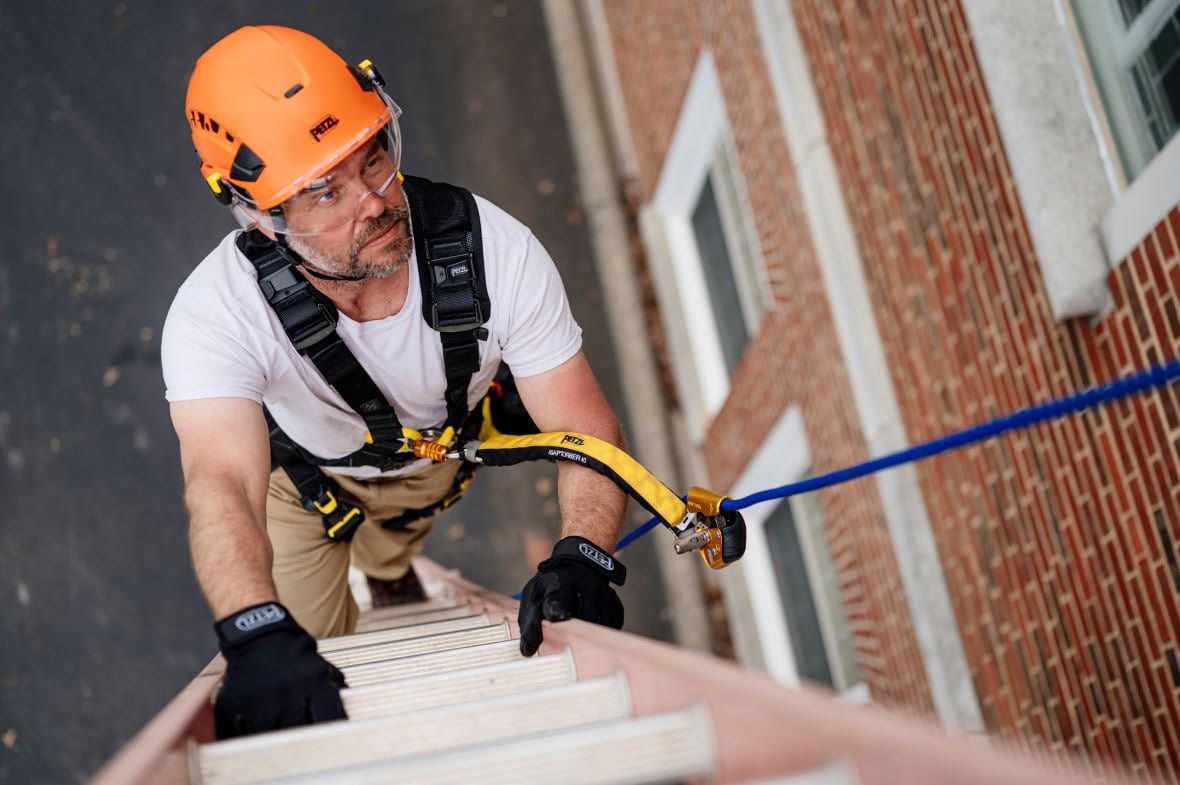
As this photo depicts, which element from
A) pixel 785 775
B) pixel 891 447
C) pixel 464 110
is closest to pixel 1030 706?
pixel 891 447

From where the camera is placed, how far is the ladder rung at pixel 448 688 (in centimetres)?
203

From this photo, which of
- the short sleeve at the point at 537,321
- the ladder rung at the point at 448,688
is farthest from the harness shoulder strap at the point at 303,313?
the ladder rung at the point at 448,688

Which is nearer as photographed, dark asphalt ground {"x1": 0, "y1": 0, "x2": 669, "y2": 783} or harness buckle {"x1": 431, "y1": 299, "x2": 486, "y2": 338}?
harness buckle {"x1": 431, "y1": 299, "x2": 486, "y2": 338}

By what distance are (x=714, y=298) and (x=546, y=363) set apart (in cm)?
485

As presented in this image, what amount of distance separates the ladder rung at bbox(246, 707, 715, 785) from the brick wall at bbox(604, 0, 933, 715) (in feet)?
10.9

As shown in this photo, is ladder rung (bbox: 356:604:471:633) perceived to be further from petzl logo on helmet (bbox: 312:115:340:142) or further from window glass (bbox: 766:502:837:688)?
window glass (bbox: 766:502:837:688)

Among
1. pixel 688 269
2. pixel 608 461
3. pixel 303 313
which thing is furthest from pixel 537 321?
pixel 688 269

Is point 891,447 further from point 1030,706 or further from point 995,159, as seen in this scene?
point 995,159

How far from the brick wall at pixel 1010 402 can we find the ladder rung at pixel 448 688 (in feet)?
6.13

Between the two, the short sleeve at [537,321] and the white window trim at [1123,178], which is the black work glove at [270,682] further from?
the white window trim at [1123,178]

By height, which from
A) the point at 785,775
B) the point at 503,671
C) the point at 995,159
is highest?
the point at 995,159

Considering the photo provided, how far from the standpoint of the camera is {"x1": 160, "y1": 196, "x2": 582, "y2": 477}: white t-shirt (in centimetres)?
260

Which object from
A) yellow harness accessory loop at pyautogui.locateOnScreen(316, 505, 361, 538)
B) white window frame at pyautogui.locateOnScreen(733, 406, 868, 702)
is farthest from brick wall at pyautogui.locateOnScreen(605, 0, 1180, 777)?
yellow harness accessory loop at pyautogui.locateOnScreen(316, 505, 361, 538)

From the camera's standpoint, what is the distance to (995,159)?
344 centimetres
